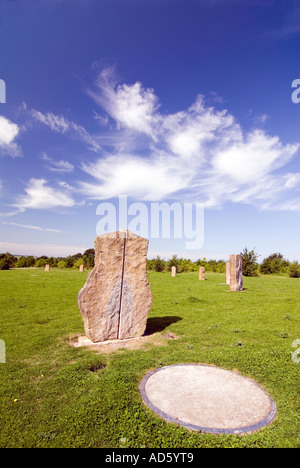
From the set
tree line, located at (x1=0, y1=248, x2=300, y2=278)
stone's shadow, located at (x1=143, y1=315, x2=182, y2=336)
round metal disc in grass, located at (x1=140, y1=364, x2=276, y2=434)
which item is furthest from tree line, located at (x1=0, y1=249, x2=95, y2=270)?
round metal disc in grass, located at (x1=140, y1=364, x2=276, y2=434)

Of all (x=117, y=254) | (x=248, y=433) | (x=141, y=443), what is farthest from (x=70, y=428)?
(x=117, y=254)

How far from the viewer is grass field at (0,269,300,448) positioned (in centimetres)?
361

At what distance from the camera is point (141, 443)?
11.4 feet

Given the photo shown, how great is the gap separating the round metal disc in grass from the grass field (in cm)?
16

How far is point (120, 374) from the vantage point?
17.7 feet

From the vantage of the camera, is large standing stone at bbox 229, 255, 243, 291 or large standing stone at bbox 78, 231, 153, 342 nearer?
large standing stone at bbox 78, 231, 153, 342

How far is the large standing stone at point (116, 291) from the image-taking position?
7.57 meters

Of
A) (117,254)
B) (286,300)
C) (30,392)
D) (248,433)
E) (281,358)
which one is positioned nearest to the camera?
(248,433)

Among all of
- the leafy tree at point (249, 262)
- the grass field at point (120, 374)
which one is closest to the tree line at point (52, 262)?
the leafy tree at point (249, 262)

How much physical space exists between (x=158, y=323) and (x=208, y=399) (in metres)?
5.31

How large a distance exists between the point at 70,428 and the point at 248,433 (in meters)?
2.55

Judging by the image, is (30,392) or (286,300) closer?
(30,392)

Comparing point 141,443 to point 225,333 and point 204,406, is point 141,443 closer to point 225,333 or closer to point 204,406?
point 204,406

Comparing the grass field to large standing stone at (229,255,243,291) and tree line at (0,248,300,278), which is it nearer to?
large standing stone at (229,255,243,291)
